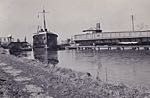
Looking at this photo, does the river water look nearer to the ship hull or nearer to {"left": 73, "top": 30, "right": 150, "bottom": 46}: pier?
{"left": 73, "top": 30, "right": 150, "bottom": 46}: pier

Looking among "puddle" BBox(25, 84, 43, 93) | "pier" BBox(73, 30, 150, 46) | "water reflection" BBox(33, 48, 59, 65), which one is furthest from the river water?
"pier" BBox(73, 30, 150, 46)

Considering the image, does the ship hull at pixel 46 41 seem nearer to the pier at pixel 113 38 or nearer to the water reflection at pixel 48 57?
the pier at pixel 113 38

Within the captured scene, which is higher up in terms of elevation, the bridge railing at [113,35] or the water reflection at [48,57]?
the bridge railing at [113,35]

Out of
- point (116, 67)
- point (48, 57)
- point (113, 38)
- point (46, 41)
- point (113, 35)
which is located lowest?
point (116, 67)

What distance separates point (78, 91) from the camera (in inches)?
542

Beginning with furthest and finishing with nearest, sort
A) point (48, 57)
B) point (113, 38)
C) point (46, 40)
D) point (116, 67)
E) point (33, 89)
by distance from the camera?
point (46, 40) → point (113, 38) → point (48, 57) → point (116, 67) → point (33, 89)

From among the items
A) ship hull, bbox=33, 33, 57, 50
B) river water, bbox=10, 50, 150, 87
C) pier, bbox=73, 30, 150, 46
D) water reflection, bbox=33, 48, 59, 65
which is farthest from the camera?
ship hull, bbox=33, 33, 57, 50

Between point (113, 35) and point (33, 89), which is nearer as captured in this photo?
point (33, 89)

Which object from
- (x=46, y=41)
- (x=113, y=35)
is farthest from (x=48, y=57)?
(x=46, y=41)

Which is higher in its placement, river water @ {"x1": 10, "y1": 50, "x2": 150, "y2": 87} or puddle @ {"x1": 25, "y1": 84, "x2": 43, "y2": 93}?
puddle @ {"x1": 25, "y1": 84, "x2": 43, "y2": 93}

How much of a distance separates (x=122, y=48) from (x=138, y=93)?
217 ft

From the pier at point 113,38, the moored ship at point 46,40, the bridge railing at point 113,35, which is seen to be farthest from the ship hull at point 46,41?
the bridge railing at point 113,35

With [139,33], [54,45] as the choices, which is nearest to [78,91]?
[139,33]

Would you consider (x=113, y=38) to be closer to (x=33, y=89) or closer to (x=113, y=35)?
(x=113, y=35)
